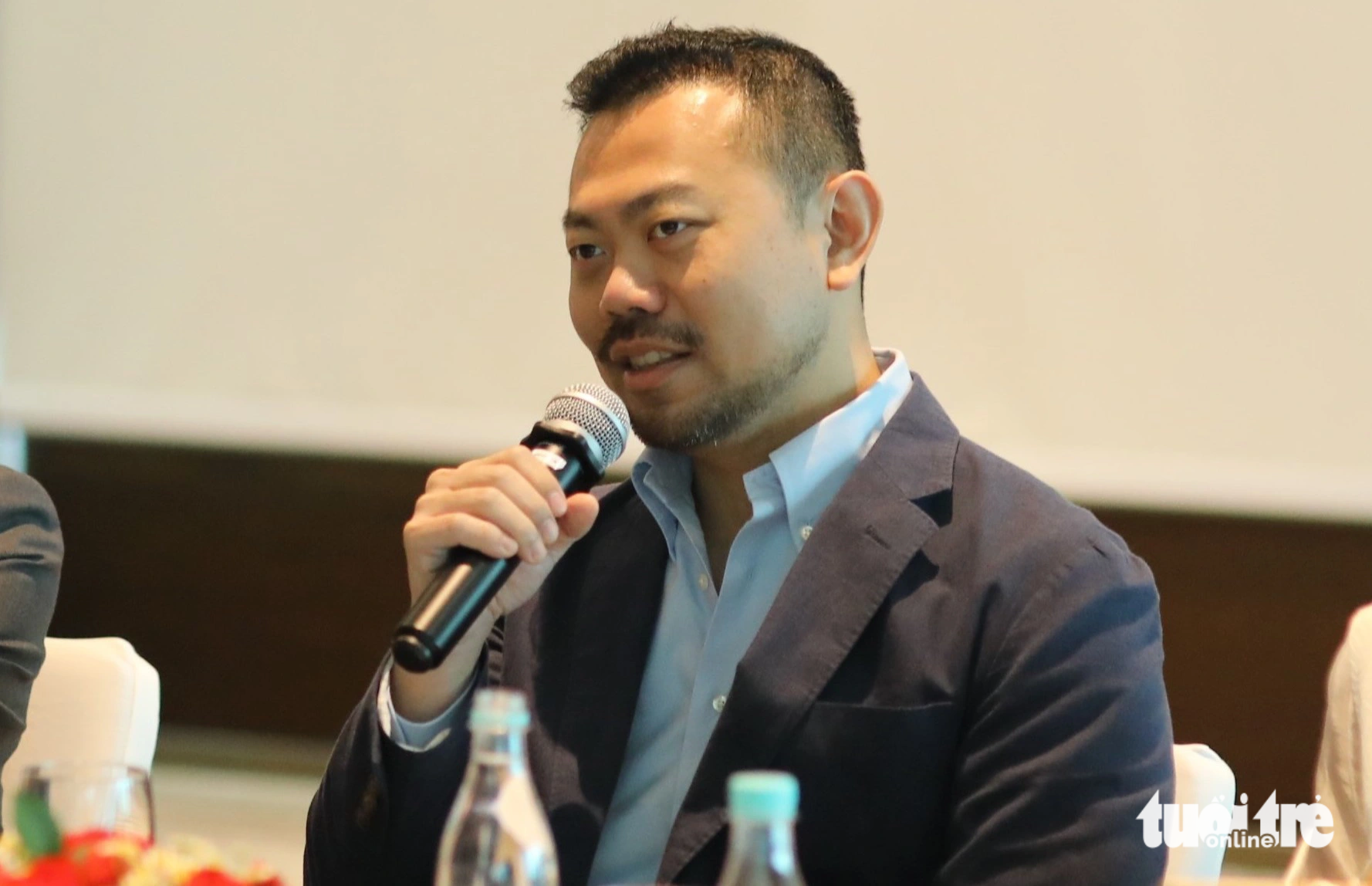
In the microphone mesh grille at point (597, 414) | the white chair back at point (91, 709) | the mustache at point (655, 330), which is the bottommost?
the white chair back at point (91, 709)

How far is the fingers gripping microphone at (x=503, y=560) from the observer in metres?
1.08

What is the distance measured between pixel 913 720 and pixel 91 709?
94 cm

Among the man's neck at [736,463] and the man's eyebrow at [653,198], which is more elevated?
the man's eyebrow at [653,198]

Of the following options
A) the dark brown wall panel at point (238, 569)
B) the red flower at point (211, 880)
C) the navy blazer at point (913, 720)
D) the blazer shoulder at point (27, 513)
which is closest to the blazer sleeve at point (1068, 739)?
the navy blazer at point (913, 720)

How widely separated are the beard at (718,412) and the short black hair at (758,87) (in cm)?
16

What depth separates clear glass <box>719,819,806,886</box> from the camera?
31.9 inches

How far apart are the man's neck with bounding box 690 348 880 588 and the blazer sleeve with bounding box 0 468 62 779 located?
0.77 m

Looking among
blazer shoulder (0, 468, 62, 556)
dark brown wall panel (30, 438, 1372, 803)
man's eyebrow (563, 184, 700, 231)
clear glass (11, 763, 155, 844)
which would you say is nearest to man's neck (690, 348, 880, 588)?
man's eyebrow (563, 184, 700, 231)

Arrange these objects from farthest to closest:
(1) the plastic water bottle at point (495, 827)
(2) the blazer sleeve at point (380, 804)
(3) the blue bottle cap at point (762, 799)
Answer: (2) the blazer sleeve at point (380, 804), (1) the plastic water bottle at point (495, 827), (3) the blue bottle cap at point (762, 799)

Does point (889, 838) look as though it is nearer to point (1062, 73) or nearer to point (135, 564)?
point (1062, 73)

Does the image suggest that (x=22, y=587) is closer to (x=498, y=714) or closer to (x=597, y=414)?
(x=597, y=414)

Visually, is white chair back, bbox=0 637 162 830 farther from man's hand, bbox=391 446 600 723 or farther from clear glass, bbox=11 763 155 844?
clear glass, bbox=11 763 155 844

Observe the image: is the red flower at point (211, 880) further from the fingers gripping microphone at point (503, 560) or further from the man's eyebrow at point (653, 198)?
the man's eyebrow at point (653, 198)

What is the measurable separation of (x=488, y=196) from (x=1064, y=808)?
84.5 inches
